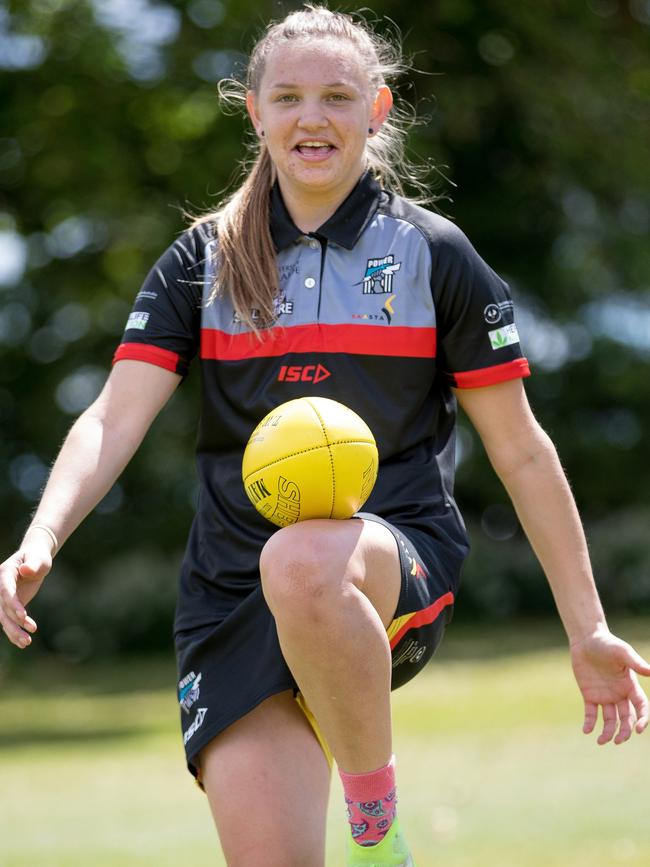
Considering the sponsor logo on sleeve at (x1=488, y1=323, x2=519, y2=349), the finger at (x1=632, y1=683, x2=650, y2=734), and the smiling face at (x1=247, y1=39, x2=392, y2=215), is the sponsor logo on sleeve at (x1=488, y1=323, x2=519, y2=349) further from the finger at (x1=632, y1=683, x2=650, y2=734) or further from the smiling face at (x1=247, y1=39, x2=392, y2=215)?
the finger at (x1=632, y1=683, x2=650, y2=734)

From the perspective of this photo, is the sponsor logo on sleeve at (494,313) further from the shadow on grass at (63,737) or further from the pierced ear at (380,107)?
the shadow on grass at (63,737)

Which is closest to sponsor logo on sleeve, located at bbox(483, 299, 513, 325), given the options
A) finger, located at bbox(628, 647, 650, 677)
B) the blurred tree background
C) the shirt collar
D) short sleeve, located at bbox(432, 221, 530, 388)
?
short sleeve, located at bbox(432, 221, 530, 388)

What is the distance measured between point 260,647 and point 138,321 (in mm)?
1010

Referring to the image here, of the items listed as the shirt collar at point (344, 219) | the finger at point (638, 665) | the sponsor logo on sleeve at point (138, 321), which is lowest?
the finger at point (638, 665)

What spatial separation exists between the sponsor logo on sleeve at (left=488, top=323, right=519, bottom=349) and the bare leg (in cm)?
75

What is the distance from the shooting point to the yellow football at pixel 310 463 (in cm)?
340

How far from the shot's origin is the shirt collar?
4.07 meters

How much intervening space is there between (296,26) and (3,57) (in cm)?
1517

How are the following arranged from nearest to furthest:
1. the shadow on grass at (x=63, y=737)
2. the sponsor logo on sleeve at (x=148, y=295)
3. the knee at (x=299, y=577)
Result: the knee at (x=299, y=577), the sponsor logo on sleeve at (x=148, y=295), the shadow on grass at (x=63, y=737)

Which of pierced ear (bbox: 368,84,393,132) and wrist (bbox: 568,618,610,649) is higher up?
pierced ear (bbox: 368,84,393,132)

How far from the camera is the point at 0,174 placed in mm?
18797

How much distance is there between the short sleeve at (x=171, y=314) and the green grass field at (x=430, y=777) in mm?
3129

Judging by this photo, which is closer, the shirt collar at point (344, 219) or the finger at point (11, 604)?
the finger at point (11, 604)

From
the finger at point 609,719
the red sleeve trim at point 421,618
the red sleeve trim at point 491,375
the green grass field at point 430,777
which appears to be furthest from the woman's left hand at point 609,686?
the green grass field at point 430,777
